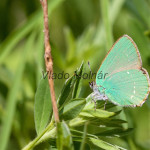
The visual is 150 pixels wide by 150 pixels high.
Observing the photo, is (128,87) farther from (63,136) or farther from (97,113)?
(63,136)

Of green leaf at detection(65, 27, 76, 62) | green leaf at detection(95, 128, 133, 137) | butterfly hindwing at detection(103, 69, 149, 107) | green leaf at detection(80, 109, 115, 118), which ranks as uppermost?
green leaf at detection(65, 27, 76, 62)

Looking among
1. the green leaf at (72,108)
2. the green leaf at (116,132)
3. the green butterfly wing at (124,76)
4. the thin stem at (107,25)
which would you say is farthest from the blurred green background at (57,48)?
the green leaf at (72,108)

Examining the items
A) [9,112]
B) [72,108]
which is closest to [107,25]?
[9,112]

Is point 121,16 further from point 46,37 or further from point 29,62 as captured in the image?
point 46,37

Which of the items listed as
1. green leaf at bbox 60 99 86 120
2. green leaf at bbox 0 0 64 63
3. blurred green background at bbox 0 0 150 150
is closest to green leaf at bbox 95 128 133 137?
green leaf at bbox 60 99 86 120

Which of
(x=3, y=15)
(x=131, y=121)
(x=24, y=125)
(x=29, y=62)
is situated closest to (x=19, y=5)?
(x=3, y=15)

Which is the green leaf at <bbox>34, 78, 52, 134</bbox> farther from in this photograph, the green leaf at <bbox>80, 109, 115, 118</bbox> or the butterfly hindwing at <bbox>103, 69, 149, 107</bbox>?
the butterfly hindwing at <bbox>103, 69, 149, 107</bbox>
